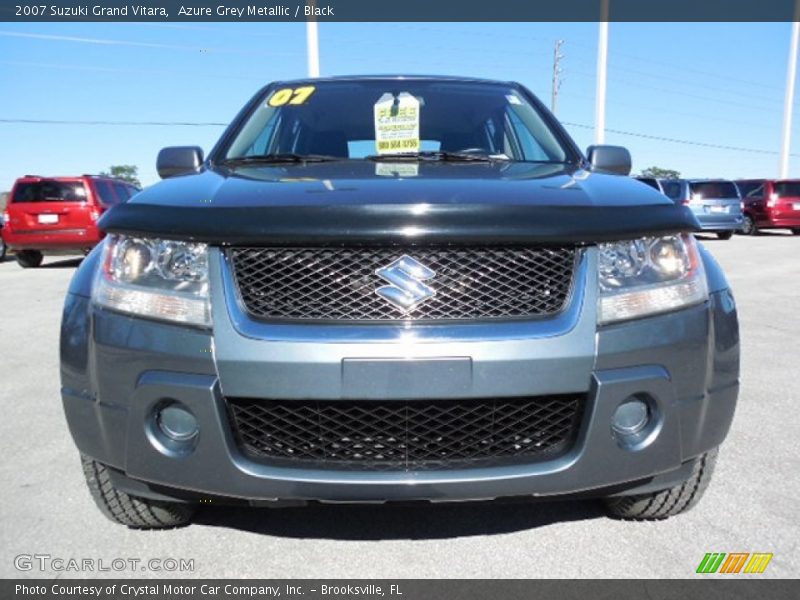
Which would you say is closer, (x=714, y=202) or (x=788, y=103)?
(x=714, y=202)

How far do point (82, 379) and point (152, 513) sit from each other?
563 mm

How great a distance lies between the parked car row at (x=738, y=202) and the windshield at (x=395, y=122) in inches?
543

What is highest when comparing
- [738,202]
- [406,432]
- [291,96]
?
[291,96]

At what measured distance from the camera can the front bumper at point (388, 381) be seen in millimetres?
1735

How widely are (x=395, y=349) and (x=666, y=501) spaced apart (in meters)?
1.19

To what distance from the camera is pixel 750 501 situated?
98.5 inches

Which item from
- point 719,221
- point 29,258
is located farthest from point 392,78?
point 719,221

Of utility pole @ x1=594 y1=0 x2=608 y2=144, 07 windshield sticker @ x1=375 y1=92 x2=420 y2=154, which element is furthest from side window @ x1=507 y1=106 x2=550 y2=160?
utility pole @ x1=594 y1=0 x2=608 y2=144

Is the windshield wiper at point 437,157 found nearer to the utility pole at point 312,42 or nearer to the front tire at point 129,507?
the front tire at point 129,507

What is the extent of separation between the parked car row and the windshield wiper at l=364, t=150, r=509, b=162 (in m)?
14.4

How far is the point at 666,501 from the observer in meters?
2.25
